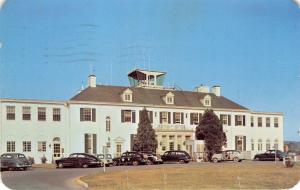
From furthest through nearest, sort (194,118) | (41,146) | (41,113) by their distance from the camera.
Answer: (194,118) → (41,113) → (41,146)

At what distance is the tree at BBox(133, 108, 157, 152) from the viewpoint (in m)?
41.8

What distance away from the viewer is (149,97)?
46.2 m

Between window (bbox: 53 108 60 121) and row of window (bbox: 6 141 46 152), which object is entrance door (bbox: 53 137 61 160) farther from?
window (bbox: 53 108 60 121)

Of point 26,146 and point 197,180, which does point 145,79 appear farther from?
point 197,180

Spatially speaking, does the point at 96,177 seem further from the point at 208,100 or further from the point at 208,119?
the point at 208,100

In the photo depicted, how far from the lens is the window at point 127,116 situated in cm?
4331

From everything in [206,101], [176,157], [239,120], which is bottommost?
[176,157]

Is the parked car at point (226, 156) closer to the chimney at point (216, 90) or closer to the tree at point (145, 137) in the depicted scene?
the tree at point (145, 137)

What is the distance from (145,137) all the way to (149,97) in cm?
510

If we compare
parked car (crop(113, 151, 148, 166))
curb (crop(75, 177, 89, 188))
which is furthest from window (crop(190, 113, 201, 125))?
curb (crop(75, 177, 89, 188))

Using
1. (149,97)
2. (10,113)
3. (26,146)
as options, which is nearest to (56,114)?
(26,146)

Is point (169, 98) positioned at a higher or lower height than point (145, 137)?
→ higher

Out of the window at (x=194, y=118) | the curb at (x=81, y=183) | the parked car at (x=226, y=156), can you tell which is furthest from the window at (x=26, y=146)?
the curb at (x=81, y=183)

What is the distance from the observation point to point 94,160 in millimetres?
31875
